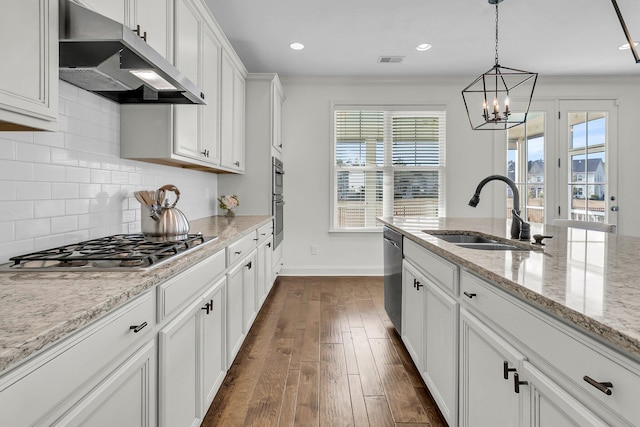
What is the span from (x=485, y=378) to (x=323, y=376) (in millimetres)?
1183

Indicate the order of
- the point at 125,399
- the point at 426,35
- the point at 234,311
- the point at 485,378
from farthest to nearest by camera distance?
the point at 426,35 → the point at 234,311 → the point at 485,378 → the point at 125,399

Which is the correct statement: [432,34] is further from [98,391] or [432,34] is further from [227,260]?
[98,391]

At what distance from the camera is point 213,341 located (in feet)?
5.63

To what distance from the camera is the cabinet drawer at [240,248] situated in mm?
1984

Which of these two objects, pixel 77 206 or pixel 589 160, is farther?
pixel 589 160

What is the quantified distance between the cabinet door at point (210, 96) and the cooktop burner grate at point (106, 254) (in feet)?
3.44

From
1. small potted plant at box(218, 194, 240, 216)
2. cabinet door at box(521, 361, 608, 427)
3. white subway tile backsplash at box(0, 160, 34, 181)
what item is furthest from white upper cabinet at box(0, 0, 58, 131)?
small potted plant at box(218, 194, 240, 216)

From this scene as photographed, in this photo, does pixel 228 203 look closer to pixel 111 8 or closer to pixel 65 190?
pixel 65 190

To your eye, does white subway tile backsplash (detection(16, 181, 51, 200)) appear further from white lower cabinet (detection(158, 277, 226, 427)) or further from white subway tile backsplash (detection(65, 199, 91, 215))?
white lower cabinet (detection(158, 277, 226, 427))

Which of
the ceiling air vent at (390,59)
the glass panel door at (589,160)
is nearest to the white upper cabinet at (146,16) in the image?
the ceiling air vent at (390,59)

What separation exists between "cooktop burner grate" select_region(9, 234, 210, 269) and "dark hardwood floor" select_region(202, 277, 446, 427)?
35.8 inches

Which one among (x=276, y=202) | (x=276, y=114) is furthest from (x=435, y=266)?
(x=276, y=114)

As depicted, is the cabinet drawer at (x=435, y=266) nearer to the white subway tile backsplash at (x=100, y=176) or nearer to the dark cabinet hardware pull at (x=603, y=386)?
the dark cabinet hardware pull at (x=603, y=386)

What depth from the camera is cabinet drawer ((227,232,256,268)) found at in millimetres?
1984
